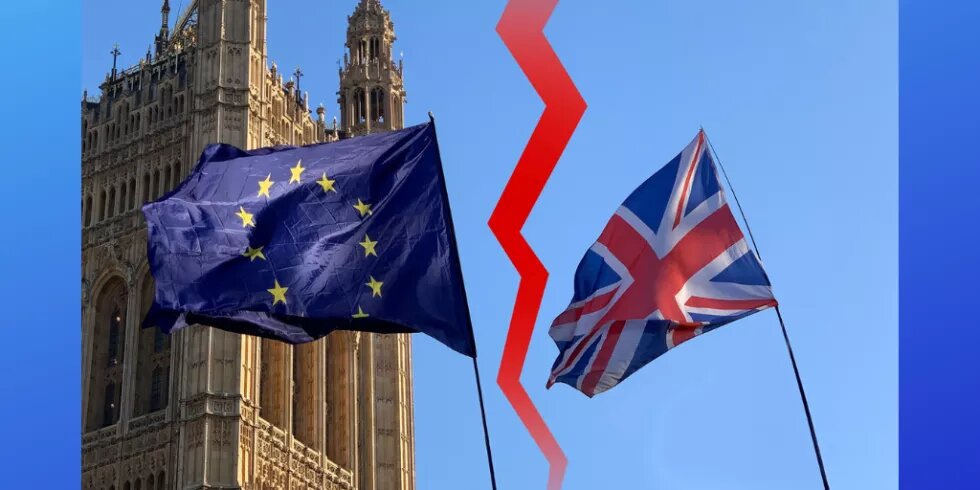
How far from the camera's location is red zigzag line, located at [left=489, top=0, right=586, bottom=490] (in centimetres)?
2212

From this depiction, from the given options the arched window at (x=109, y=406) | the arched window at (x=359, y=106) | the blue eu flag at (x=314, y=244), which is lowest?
the blue eu flag at (x=314, y=244)

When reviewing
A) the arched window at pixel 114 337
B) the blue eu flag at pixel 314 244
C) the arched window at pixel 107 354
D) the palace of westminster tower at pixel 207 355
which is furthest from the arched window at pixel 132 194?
the blue eu flag at pixel 314 244

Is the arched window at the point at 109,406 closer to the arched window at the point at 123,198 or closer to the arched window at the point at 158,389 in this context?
the arched window at the point at 158,389

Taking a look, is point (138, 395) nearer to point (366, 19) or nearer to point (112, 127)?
point (112, 127)

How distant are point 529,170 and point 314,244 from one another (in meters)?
4.83

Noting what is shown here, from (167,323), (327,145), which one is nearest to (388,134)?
(327,145)

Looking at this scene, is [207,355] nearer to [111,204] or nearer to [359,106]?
[111,204]

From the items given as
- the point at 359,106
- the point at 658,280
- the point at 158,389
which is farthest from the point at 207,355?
the point at 658,280

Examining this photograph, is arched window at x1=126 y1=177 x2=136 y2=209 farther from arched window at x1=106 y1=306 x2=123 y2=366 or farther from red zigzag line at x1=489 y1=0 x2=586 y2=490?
red zigzag line at x1=489 y1=0 x2=586 y2=490

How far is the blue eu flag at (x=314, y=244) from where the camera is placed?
18922 millimetres

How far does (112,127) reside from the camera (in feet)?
178

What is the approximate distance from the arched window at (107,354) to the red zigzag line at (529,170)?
29624 mm

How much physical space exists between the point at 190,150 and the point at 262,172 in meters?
31.8

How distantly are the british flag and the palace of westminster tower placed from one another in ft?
82.9
